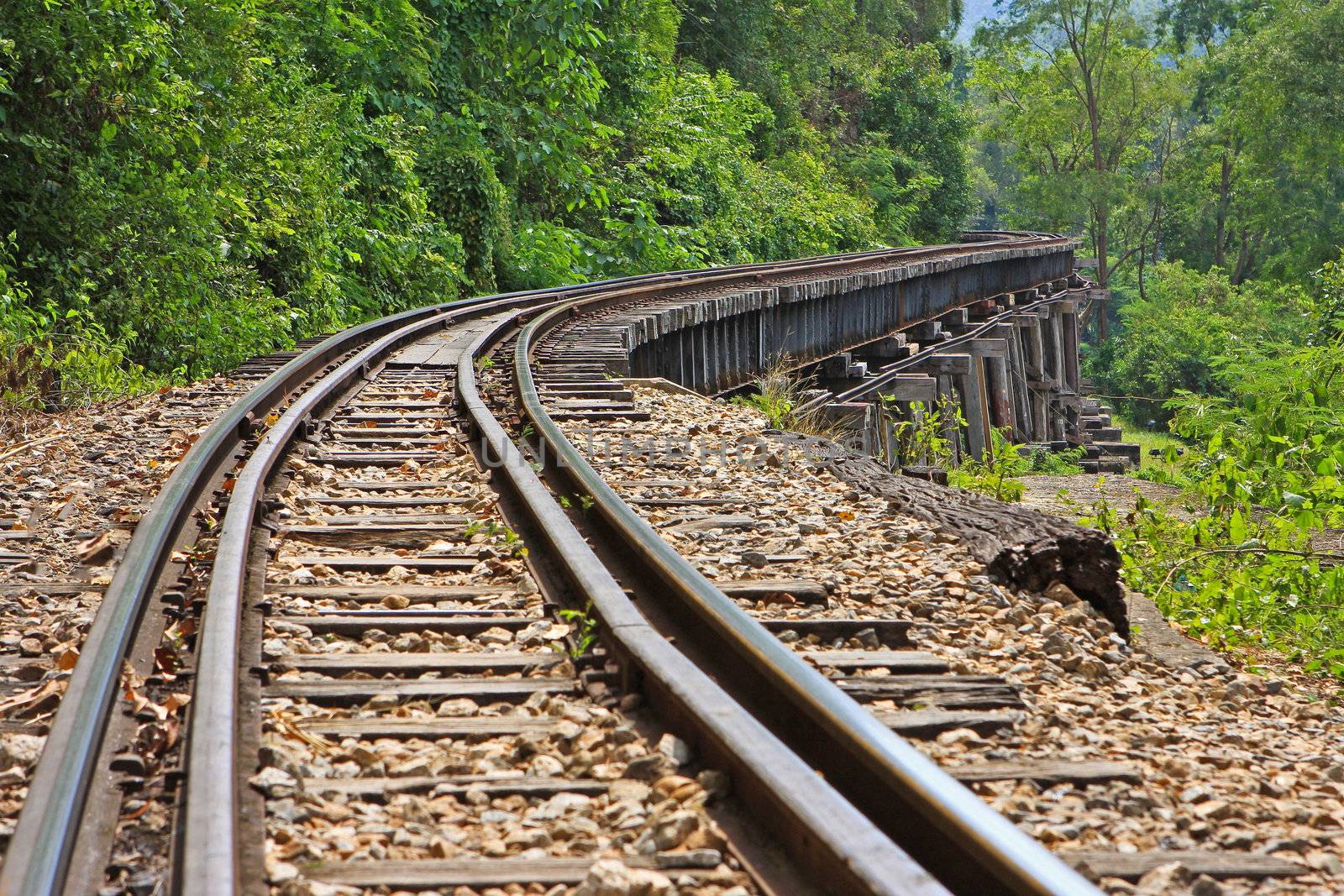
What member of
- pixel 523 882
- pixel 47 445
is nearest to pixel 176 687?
pixel 523 882

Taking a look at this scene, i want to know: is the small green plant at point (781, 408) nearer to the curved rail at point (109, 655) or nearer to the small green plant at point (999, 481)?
the small green plant at point (999, 481)

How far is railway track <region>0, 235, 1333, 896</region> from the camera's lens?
7.14ft

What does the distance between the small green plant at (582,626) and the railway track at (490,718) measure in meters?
0.01

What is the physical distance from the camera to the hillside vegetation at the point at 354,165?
987 cm

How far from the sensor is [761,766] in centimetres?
231

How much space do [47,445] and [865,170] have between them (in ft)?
110

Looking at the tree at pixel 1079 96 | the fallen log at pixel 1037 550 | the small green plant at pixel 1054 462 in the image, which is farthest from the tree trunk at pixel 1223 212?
the fallen log at pixel 1037 550

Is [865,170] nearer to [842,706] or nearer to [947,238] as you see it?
[947,238]

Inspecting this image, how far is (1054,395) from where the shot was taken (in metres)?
27.3

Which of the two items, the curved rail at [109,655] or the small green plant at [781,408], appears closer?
the curved rail at [109,655]

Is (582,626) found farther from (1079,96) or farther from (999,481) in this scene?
(1079,96)

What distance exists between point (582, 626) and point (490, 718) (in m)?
0.53

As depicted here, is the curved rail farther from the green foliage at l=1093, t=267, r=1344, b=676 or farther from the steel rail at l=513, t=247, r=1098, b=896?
the green foliage at l=1093, t=267, r=1344, b=676

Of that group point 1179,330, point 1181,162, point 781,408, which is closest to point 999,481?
point 781,408
